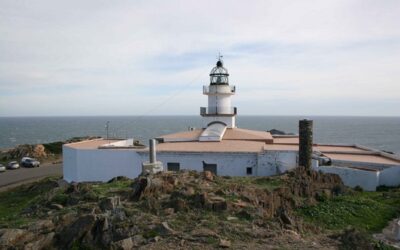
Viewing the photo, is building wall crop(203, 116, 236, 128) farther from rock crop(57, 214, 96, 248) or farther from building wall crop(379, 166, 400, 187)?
rock crop(57, 214, 96, 248)

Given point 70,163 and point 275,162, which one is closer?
point 275,162

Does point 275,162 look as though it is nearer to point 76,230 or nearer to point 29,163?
point 76,230

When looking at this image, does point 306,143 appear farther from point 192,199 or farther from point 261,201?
point 192,199

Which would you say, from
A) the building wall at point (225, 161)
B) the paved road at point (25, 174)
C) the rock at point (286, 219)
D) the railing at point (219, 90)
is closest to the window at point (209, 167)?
the building wall at point (225, 161)

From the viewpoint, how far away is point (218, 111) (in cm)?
3159

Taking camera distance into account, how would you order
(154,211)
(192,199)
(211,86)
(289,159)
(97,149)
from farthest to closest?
(211,86) < (97,149) < (289,159) < (192,199) < (154,211)

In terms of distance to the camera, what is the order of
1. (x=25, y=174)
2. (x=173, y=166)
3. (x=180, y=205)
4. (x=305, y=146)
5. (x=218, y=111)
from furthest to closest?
(x=25, y=174) → (x=218, y=111) → (x=173, y=166) → (x=305, y=146) → (x=180, y=205)

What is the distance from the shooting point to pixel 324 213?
1370 centimetres

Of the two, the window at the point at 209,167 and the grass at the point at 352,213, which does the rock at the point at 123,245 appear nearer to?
the grass at the point at 352,213

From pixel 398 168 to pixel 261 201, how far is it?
10.7 meters

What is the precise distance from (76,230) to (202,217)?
11.4ft

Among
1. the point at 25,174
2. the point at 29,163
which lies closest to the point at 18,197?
Answer: the point at 25,174

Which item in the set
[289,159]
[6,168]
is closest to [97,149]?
[289,159]

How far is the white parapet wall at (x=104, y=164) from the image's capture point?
2286 centimetres
